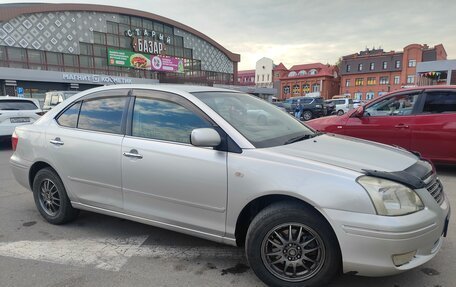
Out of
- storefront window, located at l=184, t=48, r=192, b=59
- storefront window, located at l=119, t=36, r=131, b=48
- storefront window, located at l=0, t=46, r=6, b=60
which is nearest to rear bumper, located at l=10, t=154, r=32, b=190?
storefront window, located at l=0, t=46, r=6, b=60

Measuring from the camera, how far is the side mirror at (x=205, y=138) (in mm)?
2912

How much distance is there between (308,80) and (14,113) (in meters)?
79.5

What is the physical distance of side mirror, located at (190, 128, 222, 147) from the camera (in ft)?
9.55

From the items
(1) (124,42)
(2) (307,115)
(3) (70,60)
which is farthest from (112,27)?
(2) (307,115)

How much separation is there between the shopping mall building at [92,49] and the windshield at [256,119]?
3389 cm

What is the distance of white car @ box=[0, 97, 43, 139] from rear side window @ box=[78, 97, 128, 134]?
7480 mm

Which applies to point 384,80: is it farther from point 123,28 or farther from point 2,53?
point 2,53

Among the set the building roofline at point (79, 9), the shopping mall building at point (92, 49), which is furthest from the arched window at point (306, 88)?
the shopping mall building at point (92, 49)

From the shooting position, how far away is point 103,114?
3.87 m

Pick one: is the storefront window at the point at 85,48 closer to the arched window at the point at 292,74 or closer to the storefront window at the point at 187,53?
the storefront window at the point at 187,53

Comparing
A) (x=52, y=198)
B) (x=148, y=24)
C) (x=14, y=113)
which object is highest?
(x=148, y=24)

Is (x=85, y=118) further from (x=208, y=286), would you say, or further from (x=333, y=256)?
(x=333, y=256)

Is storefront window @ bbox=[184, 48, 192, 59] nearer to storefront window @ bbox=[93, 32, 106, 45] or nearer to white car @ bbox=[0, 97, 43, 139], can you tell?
storefront window @ bbox=[93, 32, 106, 45]

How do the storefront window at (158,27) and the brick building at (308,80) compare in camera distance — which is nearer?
the storefront window at (158,27)
